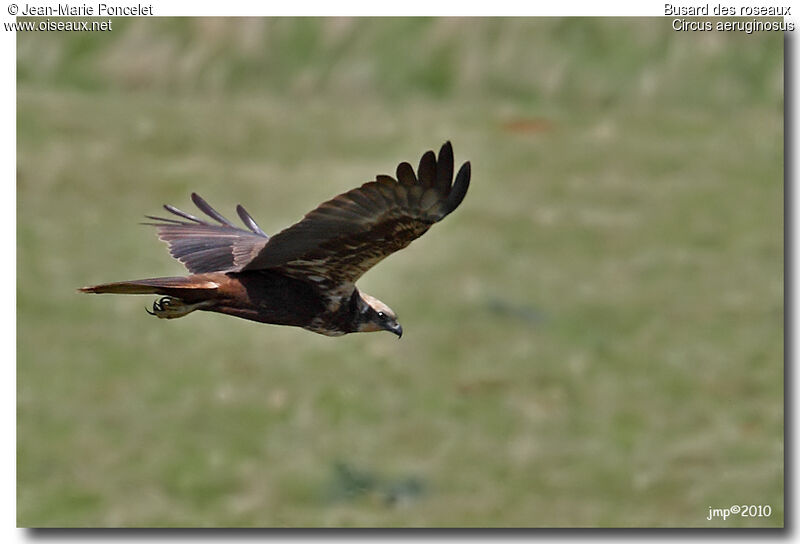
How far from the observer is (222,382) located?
23.9 m

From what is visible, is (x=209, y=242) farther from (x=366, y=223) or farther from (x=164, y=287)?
(x=366, y=223)

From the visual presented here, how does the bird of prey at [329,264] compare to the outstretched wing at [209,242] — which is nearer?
the bird of prey at [329,264]

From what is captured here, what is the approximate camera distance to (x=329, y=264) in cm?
668

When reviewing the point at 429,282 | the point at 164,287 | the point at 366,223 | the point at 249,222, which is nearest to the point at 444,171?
the point at 366,223

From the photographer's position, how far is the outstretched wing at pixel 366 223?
246 inches

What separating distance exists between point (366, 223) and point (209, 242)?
151 centimetres

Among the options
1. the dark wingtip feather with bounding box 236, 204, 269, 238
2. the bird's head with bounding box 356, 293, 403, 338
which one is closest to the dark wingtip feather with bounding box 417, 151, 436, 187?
the bird's head with bounding box 356, 293, 403, 338

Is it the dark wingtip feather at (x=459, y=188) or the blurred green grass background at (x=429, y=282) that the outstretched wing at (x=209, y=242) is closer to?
the dark wingtip feather at (x=459, y=188)

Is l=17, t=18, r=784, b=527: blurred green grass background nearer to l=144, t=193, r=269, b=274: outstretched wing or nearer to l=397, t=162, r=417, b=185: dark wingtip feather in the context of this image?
l=144, t=193, r=269, b=274: outstretched wing

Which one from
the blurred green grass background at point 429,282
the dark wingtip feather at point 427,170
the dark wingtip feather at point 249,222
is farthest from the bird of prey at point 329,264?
the blurred green grass background at point 429,282

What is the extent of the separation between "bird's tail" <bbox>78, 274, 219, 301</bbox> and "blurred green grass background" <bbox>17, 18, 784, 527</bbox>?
1505 centimetres

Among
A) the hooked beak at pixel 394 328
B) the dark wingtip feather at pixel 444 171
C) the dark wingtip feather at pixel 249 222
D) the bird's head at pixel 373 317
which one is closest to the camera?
the dark wingtip feather at pixel 444 171

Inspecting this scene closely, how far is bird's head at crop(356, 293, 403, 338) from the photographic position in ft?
23.0

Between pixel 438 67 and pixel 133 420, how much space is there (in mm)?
8793
